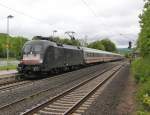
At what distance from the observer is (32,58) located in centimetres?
2586

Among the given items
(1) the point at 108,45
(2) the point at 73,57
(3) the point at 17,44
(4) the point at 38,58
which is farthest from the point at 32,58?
(1) the point at 108,45

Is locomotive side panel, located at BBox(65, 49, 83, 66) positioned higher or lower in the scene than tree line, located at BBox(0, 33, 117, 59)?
lower

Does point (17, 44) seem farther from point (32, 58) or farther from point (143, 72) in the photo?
point (143, 72)

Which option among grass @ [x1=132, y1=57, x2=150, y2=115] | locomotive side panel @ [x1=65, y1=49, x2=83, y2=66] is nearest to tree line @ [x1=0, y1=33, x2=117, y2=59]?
locomotive side panel @ [x1=65, y1=49, x2=83, y2=66]

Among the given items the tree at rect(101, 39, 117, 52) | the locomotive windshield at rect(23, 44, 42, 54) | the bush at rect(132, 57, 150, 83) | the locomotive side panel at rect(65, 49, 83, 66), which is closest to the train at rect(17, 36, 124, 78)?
the locomotive windshield at rect(23, 44, 42, 54)

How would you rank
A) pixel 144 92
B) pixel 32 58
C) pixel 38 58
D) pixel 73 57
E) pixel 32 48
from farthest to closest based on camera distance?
pixel 73 57, pixel 32 48, pixel 32 58, pixel 38 58, pixel 144 92

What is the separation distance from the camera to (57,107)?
1258 centimetres

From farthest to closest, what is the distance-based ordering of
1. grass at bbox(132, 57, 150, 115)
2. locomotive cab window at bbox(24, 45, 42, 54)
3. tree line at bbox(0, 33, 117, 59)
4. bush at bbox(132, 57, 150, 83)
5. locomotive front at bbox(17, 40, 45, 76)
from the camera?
tree line at bbox(0, 33, 117, 59) → locomotive cab window at bbox(24, 45, 42, 54) → locomotive front at bbox(17, 40, 45, 76) → bush at bbox(132, 57, 150, 83) → grass at bbox(132, 57, 150, 115)

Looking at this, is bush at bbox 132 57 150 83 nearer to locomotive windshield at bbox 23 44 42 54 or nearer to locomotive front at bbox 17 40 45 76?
locomotive front at bbox 17 40 45 76

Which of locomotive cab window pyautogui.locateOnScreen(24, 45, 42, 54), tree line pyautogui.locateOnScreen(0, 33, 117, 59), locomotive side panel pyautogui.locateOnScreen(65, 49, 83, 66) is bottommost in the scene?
locomotive side panel pyautogui.locateOnScreen(65, 49, 83, 66)

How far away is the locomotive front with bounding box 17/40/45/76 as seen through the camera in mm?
25344

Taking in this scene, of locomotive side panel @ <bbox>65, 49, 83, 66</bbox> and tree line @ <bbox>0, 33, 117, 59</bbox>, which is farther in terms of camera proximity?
tree line @ <bbox>0, 33, 117, 59</bbox>

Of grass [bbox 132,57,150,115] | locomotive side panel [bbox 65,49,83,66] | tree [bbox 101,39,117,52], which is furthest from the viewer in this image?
tree [bbox 101,39,117,52]

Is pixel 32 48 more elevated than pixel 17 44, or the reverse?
pixel 17 44
